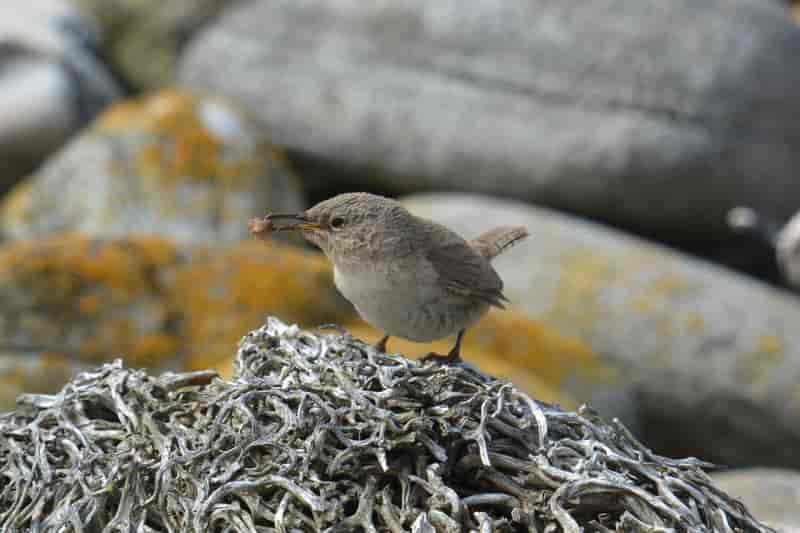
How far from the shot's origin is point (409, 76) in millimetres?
10172

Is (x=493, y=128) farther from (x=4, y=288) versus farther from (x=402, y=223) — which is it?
(x=402, y=223)

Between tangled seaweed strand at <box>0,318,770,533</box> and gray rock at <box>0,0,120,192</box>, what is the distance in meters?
7.26

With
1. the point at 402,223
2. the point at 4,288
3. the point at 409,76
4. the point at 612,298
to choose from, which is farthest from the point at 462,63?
the point at 402,223

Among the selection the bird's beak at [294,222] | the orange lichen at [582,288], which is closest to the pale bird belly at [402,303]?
the bird's beak at [294,222]

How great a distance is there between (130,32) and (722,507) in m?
9.17

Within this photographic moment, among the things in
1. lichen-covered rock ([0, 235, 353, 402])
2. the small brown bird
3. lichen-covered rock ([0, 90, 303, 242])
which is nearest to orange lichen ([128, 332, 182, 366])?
lichen-covered rock ([0, 235, 353, 402])

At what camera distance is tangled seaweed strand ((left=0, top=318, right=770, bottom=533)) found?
3.09m

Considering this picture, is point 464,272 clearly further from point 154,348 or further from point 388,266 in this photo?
point 154,348

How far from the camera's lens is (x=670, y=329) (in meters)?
8.66

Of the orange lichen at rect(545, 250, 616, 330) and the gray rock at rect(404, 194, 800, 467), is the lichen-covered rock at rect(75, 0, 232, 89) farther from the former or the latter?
the orange lichen at rect(545, 250, 616, 330)

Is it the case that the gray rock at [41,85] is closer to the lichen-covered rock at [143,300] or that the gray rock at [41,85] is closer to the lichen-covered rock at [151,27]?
the lichen-covered rock at [151,27]

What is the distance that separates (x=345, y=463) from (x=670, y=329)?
5.82m

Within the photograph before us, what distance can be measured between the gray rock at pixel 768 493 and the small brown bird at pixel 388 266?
144cm

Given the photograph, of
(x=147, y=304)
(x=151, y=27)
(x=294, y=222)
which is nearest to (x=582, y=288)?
(x=147, y=304)
